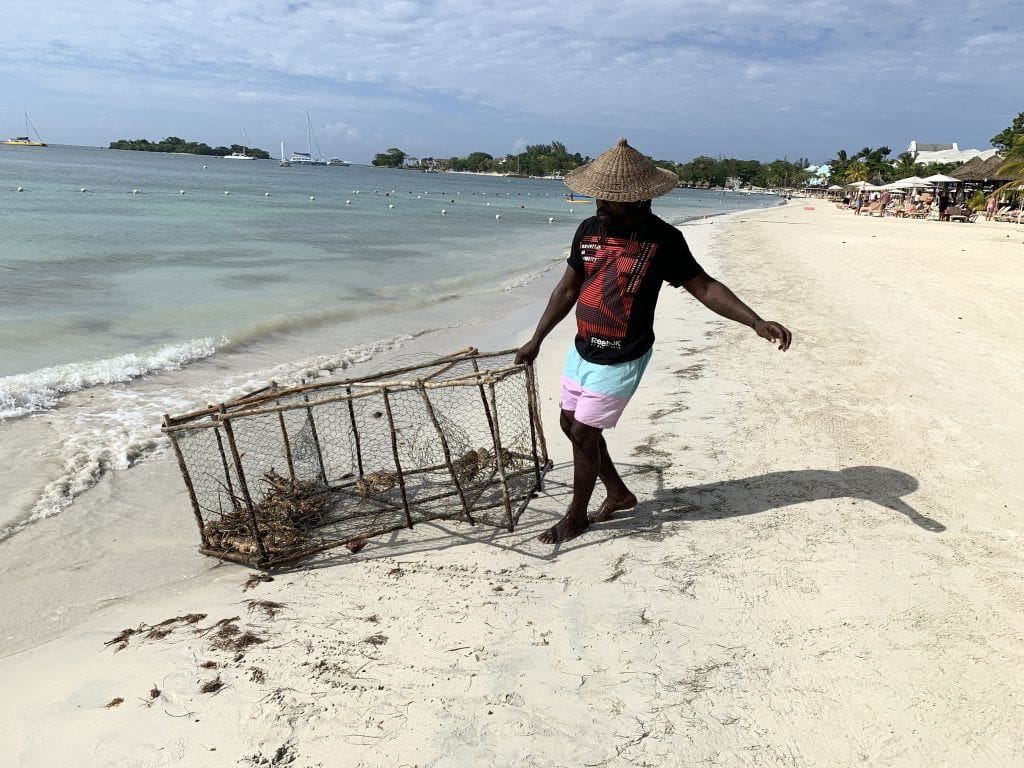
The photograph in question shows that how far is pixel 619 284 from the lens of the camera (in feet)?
10.1

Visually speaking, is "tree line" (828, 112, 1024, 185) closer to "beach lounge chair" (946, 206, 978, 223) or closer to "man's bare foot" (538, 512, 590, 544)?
"beach lounge chair" (946, 206, 978, 223)

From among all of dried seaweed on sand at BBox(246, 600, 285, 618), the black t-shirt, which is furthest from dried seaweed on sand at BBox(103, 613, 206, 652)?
the black t-shirt

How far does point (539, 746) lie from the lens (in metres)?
2.20

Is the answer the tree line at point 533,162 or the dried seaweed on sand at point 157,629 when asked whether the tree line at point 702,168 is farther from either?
the dried seaweed on sand at point 157,629

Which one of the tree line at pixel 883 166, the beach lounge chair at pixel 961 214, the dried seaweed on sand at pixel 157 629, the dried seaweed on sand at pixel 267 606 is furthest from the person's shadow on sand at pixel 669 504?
the tree line at pixel 883 166

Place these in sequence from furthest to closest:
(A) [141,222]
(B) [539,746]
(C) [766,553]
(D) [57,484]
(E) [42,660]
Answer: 1. (A) [141,222]
2. (D) [57,484]
3. (C) [766,553]
4. (E) [42,660]
5. (B) [539,746]

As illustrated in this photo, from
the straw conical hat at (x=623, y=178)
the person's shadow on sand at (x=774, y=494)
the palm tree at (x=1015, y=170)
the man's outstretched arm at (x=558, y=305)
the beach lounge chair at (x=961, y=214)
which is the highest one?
the straw conical hat at (x=623, y=178)

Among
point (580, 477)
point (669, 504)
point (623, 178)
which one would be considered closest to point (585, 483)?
point (580, 477)

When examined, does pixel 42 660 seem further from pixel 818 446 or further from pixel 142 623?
pixel 818 446

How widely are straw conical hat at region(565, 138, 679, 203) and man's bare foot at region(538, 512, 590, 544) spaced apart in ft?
5.62

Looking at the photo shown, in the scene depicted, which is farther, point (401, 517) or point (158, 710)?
point (401, 517)

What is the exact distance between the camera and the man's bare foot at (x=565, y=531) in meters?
3.51

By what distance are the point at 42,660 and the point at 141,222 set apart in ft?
86.4

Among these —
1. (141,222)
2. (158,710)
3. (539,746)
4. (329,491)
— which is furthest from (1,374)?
(141,222)
